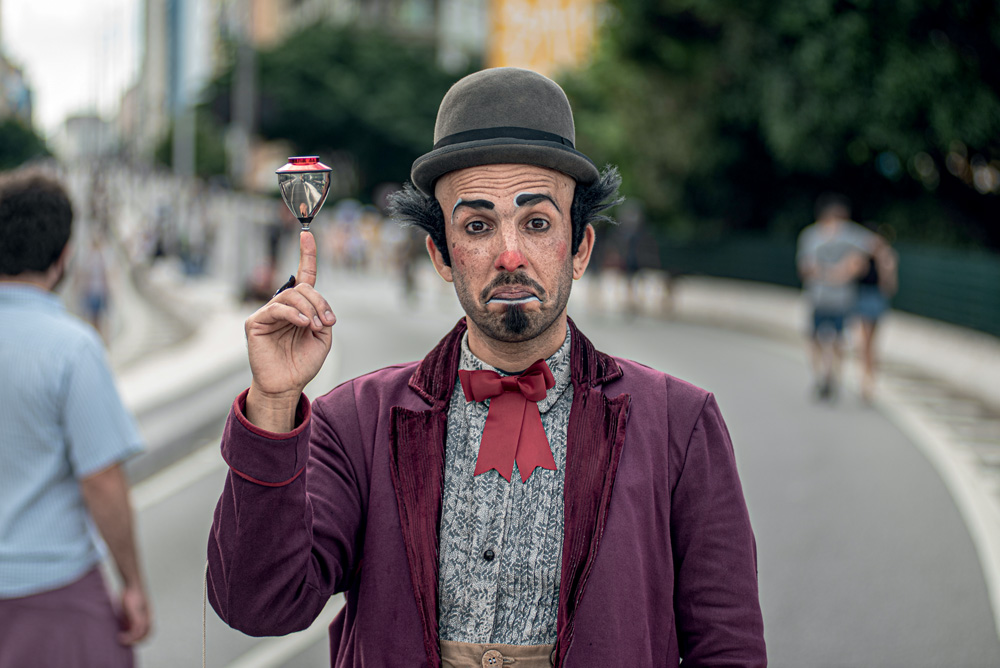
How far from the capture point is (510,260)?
2018 mm

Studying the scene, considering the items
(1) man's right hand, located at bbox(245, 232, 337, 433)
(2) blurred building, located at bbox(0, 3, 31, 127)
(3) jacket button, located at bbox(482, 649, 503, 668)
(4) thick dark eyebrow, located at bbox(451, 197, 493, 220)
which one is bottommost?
(3) jacket button, located at bbox(482, 649, 503, 668)

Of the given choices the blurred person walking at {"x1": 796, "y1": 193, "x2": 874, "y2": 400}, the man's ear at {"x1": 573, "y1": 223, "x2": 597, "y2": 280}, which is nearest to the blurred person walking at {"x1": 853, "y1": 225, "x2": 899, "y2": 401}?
the blurred person walking at {"x1": 796, "y1": 193, "x2": 874, "y2": 400}

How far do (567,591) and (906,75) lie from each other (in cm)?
1583

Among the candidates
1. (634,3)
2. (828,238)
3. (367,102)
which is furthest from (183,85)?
(828,238)

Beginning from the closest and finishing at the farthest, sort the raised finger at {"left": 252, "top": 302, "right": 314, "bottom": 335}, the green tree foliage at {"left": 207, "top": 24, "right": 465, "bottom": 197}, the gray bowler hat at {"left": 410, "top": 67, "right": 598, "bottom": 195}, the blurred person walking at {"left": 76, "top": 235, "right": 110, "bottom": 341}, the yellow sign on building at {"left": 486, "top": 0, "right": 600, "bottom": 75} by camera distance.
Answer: the raised finger at {"left": 252, "top": 302, "right": 314, "bottom": 335} < the gray bowler hat at {"left": 410, "top": 67, "right": 598, "bottom": 195} < the blurred person walking at {"left": 76, "top": 235, "right": 110, "bottom": 341} < the yellow sign on building at {"left": 486, "top": 0, "right": 600, "bottom": 75} < the green tree foliage at {"left": 207, "top": 24, "right": 465, "bottom": 197}

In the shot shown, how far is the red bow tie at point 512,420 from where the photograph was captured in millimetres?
2021

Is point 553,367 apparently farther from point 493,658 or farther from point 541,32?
point 541,32

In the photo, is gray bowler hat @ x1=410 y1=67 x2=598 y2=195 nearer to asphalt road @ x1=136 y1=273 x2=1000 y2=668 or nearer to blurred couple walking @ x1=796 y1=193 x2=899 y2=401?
asphalt road @ x1=136 y1=273 x2=1000 y2=668

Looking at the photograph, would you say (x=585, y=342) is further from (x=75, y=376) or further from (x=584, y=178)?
(x=75, y=376)

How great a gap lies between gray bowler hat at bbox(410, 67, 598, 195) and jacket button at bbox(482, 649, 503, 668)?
887 mm

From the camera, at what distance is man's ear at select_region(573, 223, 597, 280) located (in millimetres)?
2197

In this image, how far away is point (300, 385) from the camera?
1838 mm

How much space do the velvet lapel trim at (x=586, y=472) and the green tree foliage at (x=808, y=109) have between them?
15475 millimetres

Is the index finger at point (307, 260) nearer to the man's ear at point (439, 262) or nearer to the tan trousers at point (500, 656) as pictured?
the man's ear at point (439, 262)
